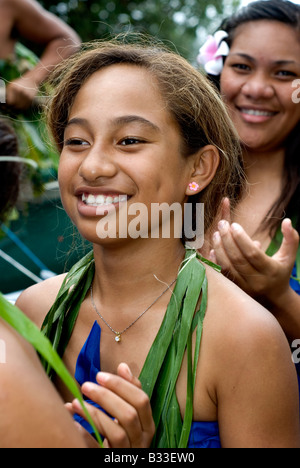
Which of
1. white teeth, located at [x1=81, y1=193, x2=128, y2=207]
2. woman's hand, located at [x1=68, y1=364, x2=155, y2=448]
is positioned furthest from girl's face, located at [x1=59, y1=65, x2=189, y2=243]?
woman's hand, located at [x1=68, y1=364, x2=155, y2=448]

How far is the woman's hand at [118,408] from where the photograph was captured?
58.7 inches

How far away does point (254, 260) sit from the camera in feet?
7.16

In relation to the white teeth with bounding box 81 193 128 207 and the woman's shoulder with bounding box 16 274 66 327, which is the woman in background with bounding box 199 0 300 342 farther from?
the white teeth with bounding box 81 193 128 207

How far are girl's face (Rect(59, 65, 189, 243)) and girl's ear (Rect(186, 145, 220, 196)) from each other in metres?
0.09

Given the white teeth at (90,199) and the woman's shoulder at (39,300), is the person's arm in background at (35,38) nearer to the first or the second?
the woman's shoulder at (39,300)

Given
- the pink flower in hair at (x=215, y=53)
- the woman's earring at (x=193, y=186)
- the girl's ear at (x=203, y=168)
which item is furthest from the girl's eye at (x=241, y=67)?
the woman's earring at (x=193, y=186)

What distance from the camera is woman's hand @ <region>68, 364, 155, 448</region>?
149 cm

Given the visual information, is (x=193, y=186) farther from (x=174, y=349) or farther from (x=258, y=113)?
(x=258, y=113)

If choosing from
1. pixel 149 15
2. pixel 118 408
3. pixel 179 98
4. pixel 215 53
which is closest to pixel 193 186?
pixel 179 98

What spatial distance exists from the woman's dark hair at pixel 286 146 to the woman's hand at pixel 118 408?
1559 mm
